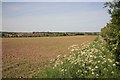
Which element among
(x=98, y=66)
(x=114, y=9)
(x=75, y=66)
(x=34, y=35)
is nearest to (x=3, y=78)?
(x=75, y=66)

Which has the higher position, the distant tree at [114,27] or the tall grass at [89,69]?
the distant tree at [114,27]

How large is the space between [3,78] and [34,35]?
1486 inches

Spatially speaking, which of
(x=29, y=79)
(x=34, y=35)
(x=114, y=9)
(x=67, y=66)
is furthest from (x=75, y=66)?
(x=34, y=35)

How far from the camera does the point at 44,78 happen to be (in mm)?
8031

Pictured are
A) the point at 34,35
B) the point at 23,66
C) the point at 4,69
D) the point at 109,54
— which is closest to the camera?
the point at 109,54

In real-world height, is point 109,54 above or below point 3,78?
above

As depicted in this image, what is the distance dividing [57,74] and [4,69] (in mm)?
4033

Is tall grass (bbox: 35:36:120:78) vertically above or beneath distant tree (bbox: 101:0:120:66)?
beneath

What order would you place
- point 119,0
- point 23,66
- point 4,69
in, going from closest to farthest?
point 119,0, point 4,69, point 23,66

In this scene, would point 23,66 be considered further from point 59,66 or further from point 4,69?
point 59,66

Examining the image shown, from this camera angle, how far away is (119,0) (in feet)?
27.2

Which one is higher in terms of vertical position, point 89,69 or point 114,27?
point 114,27

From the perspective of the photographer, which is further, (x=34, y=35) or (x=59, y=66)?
(x=34, y=35)

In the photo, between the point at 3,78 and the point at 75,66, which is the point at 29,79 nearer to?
the point at 3,78
